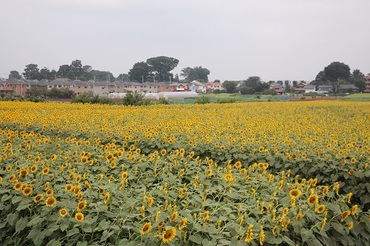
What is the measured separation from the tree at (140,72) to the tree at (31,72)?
2148 cm

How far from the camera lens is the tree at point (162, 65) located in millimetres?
85312

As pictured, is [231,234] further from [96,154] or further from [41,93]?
[41,93]

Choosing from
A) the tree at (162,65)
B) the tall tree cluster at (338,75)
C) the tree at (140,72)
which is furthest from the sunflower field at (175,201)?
the tree at (162,65)

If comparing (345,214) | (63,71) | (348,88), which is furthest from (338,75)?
(345,214)

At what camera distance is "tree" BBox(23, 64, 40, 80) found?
7769 cm

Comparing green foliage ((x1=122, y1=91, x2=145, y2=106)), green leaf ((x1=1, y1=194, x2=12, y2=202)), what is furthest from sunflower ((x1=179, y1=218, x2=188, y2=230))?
green foliage ((x1=122, y1=91, x2=145, y2=106))

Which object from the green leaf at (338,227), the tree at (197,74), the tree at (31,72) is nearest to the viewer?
the green leaf at (338,227)

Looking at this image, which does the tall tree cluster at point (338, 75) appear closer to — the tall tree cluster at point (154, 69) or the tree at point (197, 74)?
the tall tree cluster at point (154, 69)

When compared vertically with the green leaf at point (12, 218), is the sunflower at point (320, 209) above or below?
above

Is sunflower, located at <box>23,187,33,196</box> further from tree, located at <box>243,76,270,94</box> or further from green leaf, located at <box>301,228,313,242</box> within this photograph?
tree, located at <box>243,76,270,94</box>

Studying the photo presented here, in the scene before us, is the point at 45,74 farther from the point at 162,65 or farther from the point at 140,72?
the point at 162,65

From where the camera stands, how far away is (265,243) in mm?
1949

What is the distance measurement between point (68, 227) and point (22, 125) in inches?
223

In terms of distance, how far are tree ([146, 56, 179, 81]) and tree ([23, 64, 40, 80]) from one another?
26.6 metres
